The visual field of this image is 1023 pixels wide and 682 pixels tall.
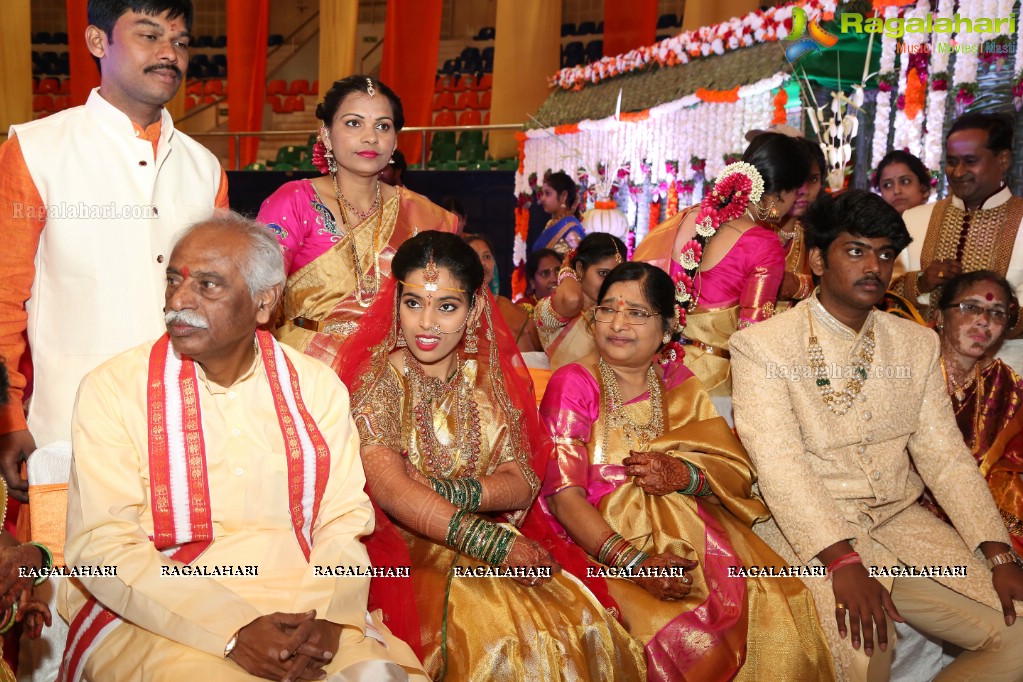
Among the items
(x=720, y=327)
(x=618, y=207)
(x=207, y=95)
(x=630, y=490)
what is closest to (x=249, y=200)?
(x=618, y=207)

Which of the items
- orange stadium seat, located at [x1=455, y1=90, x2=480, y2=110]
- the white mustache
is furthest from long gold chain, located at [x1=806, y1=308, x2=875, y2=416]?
orange stadium seat, located at [x1=455, y1=90, x2=480, y2=110]

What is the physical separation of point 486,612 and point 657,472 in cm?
74

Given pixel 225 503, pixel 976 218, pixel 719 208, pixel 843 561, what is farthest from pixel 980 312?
pixel 225 503

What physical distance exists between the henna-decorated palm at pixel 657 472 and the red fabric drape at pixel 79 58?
14.7 metres

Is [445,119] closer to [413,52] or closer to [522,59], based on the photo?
[413,52]

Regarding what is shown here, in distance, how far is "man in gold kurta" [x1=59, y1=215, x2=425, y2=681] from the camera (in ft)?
7.27

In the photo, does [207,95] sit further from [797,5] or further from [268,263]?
[268,263]

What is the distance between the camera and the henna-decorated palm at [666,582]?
9.61 ft

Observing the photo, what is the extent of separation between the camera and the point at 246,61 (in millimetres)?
16469

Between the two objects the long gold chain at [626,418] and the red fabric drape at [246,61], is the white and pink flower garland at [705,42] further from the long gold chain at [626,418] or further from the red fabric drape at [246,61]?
the long gold chain at [626,418]

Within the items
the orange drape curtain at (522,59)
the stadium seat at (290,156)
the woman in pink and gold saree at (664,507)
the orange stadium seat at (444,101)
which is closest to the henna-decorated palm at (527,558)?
the woman in pink and gold saree at (664,507)

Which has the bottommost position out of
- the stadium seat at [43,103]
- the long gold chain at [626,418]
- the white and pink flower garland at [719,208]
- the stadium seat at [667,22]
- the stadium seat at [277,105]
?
the long gold chain at [626,418]

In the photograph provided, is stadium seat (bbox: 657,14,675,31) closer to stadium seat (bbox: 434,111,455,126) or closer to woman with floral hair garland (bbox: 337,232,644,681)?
stadium seat (bbox: 434,111,455,126)

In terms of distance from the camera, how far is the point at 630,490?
3.21 metres
